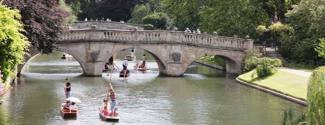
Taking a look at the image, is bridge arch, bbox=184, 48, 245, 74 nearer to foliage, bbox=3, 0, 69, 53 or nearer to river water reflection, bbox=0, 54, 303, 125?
river water reflection, bbox=0, 54, 303, 125

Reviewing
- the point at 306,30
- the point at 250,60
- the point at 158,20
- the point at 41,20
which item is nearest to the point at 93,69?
the point at 41,20

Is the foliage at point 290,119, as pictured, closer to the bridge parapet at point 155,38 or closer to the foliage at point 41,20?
the foliage at point 41,20

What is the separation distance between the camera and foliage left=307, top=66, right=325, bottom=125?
19812 mm

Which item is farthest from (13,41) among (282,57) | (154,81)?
(282,57)

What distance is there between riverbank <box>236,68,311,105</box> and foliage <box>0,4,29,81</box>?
15.8 m

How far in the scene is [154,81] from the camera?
2141 inches

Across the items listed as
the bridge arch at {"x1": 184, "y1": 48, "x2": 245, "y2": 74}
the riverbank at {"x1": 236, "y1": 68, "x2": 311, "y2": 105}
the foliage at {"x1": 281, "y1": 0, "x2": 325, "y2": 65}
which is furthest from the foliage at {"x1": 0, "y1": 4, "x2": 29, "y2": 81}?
the foliage at {"x1": 281, "y1": 0, "x2": 325, "y2": 65}

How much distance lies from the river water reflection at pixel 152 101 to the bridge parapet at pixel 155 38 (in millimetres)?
2988

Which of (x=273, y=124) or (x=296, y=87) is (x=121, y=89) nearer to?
(x=296, y=87)

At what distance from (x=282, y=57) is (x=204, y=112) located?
25.1 m

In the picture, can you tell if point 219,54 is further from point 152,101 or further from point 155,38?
point 152,101

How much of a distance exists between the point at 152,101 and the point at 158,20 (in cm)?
6179

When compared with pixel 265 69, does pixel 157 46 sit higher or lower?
higher

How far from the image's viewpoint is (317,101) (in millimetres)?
20016
